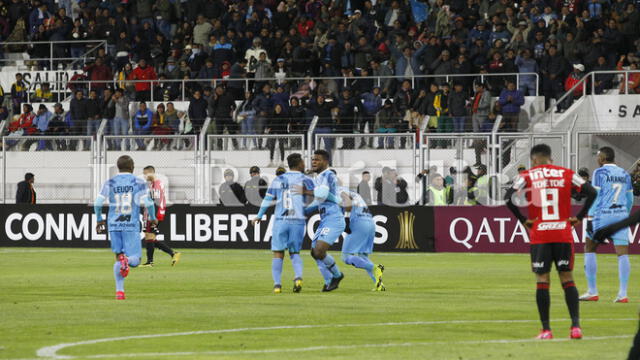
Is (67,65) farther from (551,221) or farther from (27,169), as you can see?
(551,221)

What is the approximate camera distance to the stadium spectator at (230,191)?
30344 mm

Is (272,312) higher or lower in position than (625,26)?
lower

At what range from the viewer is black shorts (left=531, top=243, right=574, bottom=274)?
1199 centimetres

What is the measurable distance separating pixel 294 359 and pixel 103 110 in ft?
82.7

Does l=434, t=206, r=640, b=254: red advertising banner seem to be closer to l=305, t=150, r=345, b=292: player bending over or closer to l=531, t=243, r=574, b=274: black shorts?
l=305, t=150, r=345, b=292: player bending over

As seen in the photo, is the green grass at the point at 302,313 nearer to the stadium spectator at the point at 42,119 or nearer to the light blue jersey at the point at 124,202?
the light blue jersey at the point at 124,202

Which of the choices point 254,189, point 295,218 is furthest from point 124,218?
point 254,189

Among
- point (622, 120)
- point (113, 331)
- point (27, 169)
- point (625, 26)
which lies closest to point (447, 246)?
point (622, 120)

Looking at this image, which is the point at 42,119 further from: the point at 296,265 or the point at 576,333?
the point at 576,333

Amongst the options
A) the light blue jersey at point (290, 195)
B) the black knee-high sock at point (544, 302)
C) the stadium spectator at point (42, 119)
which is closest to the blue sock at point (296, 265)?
the light blue jersey at point (290, 195)

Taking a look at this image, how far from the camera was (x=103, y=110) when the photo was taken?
35.1 metres

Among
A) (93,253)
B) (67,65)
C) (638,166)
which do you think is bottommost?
(93,253)

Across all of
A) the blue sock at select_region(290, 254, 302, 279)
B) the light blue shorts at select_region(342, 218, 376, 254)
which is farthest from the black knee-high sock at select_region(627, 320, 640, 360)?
the light blue shorts at select_region(342, 218, 376, 254)

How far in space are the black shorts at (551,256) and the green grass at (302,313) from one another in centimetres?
75
